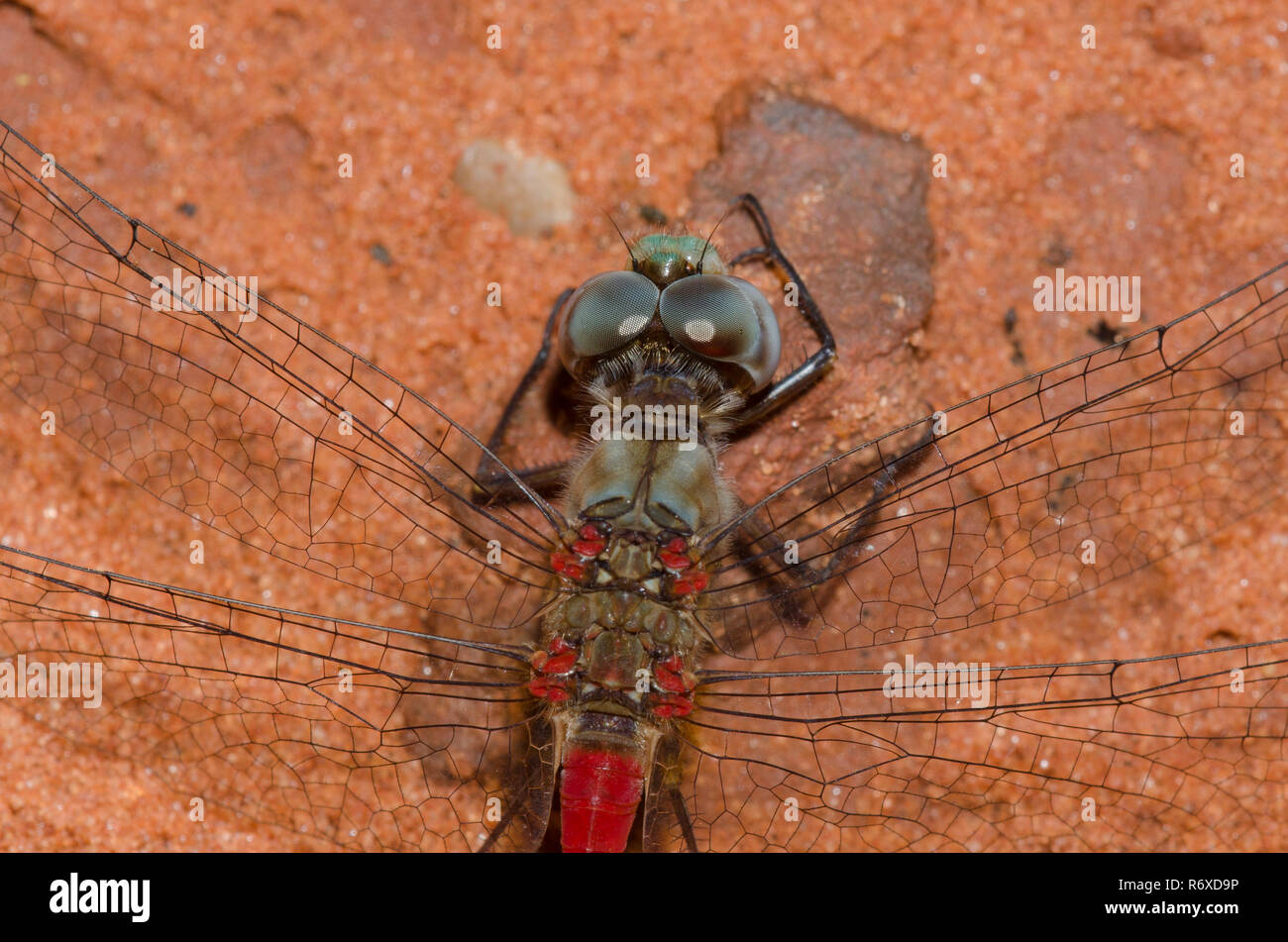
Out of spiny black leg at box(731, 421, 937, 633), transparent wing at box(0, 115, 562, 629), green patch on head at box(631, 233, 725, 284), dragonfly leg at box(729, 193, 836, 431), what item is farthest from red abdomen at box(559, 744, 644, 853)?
green patch on head at box(631, 233, 725, 284)

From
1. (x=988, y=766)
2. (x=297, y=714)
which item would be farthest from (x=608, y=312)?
(x=988, y=766)

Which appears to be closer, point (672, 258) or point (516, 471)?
point (672, 258)

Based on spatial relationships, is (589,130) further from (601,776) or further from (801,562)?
(601,776)

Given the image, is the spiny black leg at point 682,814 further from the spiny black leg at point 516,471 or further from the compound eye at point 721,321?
the compound eye at point 721,321

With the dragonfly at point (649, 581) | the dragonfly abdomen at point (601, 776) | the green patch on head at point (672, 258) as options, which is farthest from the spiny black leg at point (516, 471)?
the dragonfly abdomen at point (601, 776)

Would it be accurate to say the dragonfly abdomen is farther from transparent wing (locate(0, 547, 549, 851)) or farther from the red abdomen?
transparent wing (locate(0, 547, 549, 851))
